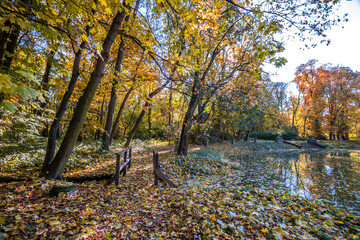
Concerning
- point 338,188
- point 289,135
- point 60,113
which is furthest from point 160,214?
point 289,135

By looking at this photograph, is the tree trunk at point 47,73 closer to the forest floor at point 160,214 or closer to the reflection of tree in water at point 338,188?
the forest floor at point 160,214

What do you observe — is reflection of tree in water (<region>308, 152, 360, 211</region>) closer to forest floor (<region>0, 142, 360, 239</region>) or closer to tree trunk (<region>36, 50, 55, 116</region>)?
forest floor (<region>0, 142, 360, 239</region>)

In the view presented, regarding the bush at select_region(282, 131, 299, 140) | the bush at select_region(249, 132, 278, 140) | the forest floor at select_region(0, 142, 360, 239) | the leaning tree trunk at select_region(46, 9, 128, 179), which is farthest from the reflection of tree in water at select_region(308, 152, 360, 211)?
the bush at select_region(282, 131, 299, 140)

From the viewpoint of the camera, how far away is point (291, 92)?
1430 inches

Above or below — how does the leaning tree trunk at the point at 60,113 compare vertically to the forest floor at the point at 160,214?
above

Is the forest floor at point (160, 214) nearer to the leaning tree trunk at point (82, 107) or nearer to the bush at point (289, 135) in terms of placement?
the leaning tree trunk at point (82, 107)

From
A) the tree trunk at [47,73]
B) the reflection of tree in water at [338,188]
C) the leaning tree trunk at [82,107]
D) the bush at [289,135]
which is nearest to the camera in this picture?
the leaning tree trunk at [82,107]

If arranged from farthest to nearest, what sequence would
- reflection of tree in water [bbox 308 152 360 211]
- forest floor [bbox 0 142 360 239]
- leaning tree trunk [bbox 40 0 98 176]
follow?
leaning tree trunk [bbox 40 0 98 176]
reflection of tree in water [bbox 308 152 360 211]
forest floor [bbox 0 142 360 239]

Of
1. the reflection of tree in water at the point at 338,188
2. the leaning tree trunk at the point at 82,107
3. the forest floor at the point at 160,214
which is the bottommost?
the reflection of tree in water at the point at 338,188

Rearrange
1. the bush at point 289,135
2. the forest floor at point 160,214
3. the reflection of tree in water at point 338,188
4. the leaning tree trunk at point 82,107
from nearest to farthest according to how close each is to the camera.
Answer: the forest floor at point 160,214 → the leaning tree trunk at point 82,107 → the reflection of tree in water at point 338,188 → the bush at point 289,135

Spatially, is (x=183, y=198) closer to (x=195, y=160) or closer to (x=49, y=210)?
(x=49, y=210)

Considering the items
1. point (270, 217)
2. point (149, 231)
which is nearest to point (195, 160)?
point (270, 217)

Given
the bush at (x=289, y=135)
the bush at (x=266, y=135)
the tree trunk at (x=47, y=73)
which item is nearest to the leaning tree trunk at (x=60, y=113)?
the tree trunk at (x=47, y=73)

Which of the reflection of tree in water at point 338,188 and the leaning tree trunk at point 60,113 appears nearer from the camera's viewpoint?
the reflection of tree in water at point 338,188
